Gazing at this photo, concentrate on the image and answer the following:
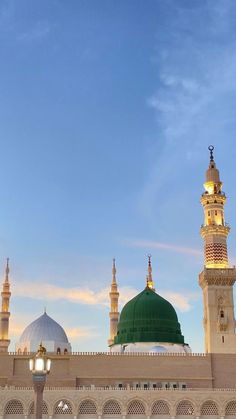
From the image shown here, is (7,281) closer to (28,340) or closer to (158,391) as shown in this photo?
(28,340)

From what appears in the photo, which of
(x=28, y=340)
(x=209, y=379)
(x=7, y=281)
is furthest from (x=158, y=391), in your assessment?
(x=7, y=281)

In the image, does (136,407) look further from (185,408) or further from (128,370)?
(128,370)

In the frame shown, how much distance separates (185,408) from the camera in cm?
4091

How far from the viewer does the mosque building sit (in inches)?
1593

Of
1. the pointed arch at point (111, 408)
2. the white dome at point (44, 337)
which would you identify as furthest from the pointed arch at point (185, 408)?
the white dome at point (44, 337)

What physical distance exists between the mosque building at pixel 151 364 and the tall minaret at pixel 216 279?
0.23 ft

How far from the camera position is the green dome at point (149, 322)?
Answer: 47969 mm

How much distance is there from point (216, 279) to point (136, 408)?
11182mm

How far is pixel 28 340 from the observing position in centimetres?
4981

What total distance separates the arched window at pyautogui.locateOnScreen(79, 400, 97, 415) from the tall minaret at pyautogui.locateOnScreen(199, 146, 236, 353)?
9.45m

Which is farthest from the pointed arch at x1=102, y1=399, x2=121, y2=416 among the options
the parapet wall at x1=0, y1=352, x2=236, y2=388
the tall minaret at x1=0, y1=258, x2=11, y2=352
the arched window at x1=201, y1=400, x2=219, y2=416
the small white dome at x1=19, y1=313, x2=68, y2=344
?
the tall minaret at x1=0, y1=258, x2=11, y2=352

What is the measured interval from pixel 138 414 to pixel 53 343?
36.8ft

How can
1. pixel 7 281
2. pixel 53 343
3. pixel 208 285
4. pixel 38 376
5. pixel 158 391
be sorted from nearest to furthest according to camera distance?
pixel 38 376, pixel 158 391, pixel 208 285, pixel 53 343, pixel 7 281

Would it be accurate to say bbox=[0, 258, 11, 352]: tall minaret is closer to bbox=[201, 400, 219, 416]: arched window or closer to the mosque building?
the mosque building
